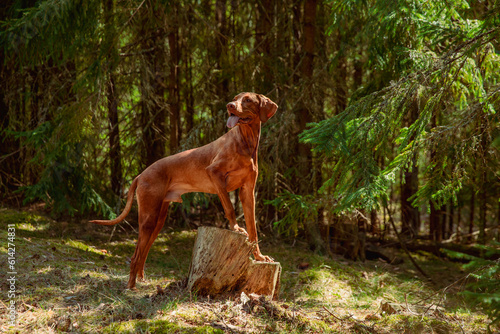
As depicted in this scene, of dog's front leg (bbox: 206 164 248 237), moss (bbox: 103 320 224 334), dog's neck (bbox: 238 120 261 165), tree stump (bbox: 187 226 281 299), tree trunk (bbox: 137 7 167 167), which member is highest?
tree trunk (bbox: 137 7 167 167)

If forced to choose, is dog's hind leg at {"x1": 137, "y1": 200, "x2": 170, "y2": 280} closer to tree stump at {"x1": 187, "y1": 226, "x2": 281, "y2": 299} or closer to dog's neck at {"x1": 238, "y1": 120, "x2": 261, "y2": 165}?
tree stump at {"x1": 187, "y1": 226, "x2": 281, "y2": 299}

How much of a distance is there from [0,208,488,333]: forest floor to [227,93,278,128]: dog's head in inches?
74.4

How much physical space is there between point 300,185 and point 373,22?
3246 millimetres

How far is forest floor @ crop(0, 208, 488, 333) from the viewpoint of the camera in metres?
3.96

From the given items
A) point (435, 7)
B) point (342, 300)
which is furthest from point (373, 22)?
point (342, 300)

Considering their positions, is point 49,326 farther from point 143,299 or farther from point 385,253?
point 385,253

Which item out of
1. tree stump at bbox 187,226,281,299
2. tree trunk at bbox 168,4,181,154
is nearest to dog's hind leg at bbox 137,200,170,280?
tree stump at bbox 187,226,281,299

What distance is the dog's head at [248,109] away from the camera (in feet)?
13.4

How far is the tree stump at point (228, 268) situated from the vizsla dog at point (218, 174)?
0.14 m

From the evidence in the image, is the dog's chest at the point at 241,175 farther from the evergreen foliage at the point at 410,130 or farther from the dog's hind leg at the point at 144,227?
the dog's hind leg at the point at 144,227

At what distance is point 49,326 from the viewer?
3750 mm

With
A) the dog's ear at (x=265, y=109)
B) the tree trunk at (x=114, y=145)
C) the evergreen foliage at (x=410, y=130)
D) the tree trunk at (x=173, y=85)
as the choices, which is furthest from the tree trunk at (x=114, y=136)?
the evergreen foliage at (x=410, y=130)

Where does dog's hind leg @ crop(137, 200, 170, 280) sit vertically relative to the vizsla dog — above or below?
below

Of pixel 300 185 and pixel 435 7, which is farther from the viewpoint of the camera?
pixel 300 185
